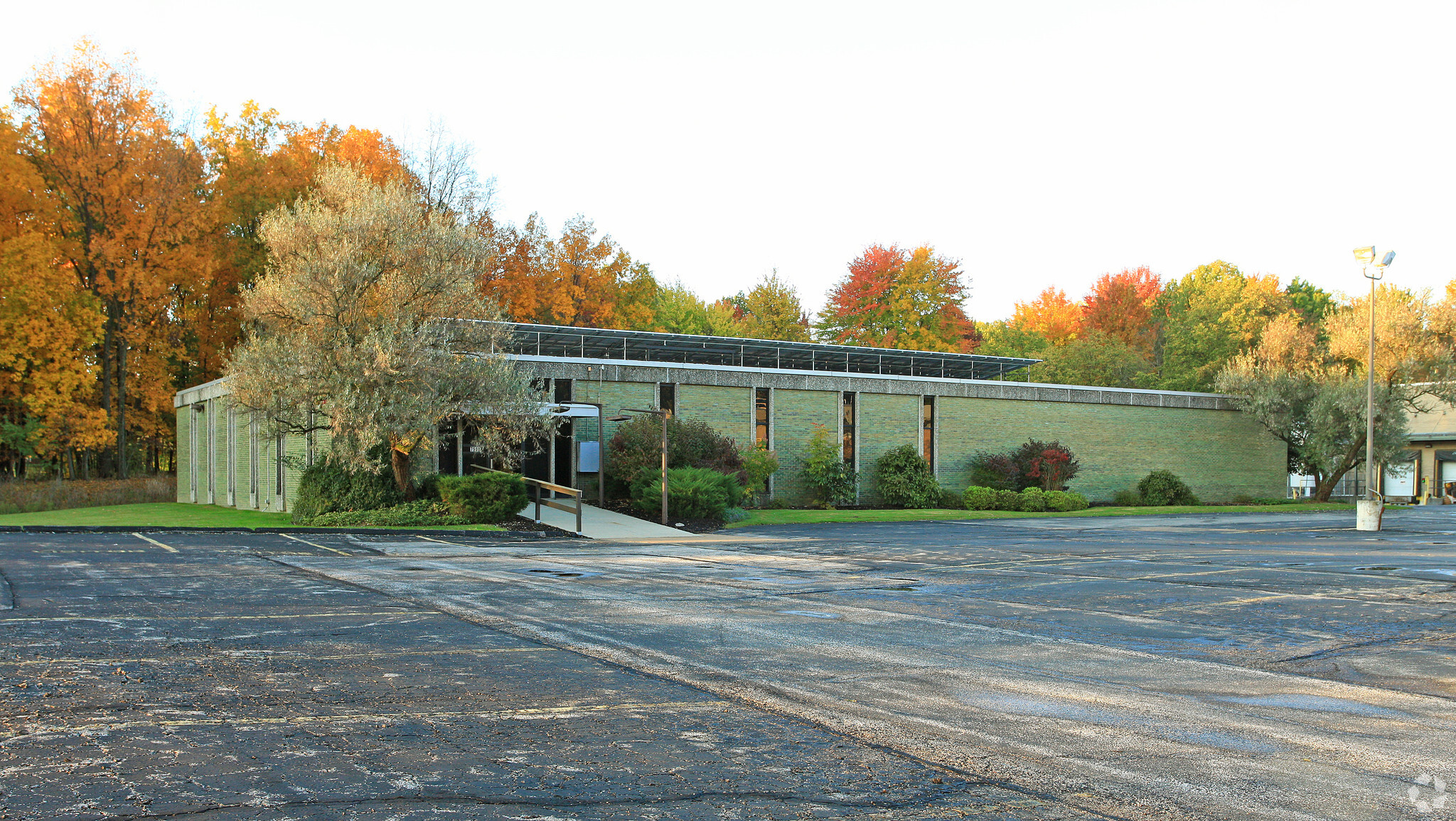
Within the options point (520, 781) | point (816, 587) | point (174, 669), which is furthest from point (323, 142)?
point (520, 781)

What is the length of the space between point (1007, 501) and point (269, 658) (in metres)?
30.0

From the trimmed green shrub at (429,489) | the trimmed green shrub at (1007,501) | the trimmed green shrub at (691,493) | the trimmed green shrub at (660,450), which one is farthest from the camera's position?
the trimmed green shrub at (1007,501)

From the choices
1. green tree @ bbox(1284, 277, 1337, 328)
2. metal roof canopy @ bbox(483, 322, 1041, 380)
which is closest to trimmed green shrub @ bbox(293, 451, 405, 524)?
metal roof canopy @ bbox(483, 322, 1041, 380)

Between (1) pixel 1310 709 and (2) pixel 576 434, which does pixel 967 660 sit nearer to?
(1) pixel 1310 709

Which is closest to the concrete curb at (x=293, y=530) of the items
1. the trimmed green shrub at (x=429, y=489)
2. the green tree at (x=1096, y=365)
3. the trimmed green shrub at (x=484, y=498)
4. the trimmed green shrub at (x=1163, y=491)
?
the trimmed green shrub at (x=484, y=498)

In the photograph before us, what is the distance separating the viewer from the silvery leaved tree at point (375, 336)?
76.8 feet

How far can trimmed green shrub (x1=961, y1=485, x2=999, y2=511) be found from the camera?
3481 cm

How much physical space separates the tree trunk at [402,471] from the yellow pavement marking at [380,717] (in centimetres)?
1958

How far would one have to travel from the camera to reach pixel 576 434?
99.7 ft

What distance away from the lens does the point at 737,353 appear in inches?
1502

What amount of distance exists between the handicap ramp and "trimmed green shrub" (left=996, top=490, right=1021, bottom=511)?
46.2 ft

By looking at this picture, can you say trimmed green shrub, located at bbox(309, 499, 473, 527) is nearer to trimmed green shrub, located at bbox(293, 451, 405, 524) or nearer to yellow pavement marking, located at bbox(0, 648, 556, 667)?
trimmed green shrub, located at bbox(293, 451, 405, 524)

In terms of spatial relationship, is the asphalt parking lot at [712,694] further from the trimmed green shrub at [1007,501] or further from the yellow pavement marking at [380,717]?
the trimmed green shrub at [1007,501]

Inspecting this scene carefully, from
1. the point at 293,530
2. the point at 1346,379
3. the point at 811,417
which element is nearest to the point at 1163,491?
the point at 1346,379
